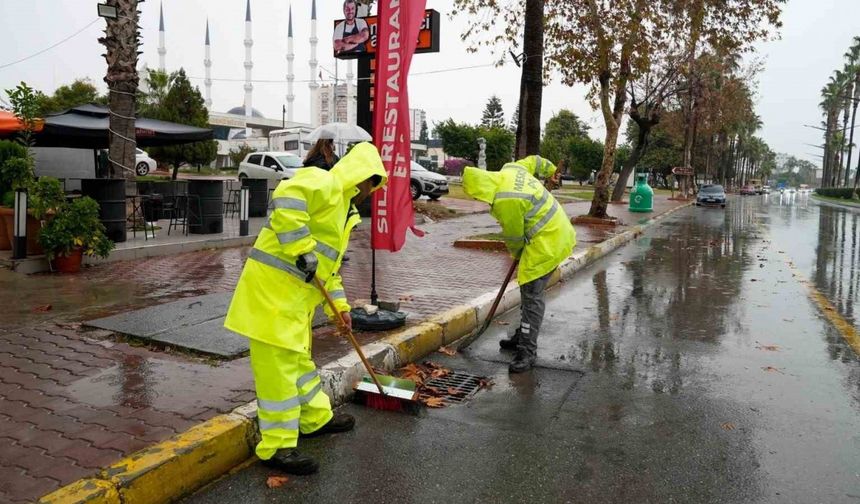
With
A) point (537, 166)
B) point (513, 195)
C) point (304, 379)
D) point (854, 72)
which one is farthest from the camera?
point (854, 72)

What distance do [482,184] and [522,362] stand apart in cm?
142

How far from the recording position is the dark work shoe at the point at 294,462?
10.9 ft

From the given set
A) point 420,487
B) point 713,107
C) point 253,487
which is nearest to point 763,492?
point 420,487

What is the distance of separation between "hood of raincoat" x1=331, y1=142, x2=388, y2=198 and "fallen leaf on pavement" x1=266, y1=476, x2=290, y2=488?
1.49m

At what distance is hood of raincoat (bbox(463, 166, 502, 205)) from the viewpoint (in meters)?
5.03

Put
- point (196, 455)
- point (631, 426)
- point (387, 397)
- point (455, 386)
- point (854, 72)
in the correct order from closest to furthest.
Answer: point (196, 455), point (631, 426), point (387, 397), point (455, 386), point (854, 72)

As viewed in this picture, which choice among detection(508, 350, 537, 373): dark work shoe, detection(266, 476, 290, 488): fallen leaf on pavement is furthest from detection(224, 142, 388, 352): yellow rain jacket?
detection(508, 350, 537, 373): dark work shoe

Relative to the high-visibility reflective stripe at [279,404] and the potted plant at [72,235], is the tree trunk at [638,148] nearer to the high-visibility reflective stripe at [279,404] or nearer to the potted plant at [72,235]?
the potted plant at [72,235]

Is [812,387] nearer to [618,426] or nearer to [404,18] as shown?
[618,426]

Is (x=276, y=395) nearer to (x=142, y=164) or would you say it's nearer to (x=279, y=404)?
(x=279, y=404)

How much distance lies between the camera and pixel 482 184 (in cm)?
504

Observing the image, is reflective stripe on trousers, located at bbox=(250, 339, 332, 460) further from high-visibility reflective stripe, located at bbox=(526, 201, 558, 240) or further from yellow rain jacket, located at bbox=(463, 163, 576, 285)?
high-visibility reflective stripe, located at bbox=(526, 201, 558, 240)

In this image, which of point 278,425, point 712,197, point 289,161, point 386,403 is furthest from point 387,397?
point 712,197

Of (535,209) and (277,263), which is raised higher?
(535,209)
